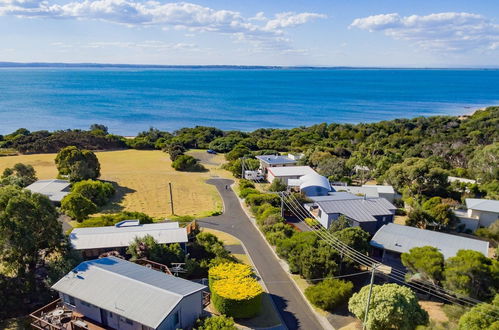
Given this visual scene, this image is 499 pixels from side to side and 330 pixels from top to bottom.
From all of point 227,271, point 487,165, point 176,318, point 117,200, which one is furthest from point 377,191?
point 117,200

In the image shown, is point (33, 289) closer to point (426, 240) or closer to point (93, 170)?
point (426, 240)

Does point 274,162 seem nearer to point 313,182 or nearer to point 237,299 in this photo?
point 313,182

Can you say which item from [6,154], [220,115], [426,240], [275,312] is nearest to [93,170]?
[6,154]

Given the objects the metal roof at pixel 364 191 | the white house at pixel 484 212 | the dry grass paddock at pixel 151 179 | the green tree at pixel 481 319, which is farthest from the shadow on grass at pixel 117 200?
the white house at pixel 484 212

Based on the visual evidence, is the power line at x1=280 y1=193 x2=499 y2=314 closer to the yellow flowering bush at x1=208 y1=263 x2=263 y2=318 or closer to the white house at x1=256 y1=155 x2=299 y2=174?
the yellow flowering bush at x1=208 y1=263 x2=263 y2=318

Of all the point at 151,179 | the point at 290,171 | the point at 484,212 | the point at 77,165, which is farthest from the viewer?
the point at 151,179

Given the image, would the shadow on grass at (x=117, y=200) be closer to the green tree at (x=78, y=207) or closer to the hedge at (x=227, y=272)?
the green tree at (x=78, y=207)

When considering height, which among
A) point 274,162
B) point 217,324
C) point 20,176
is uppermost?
point 274,162
